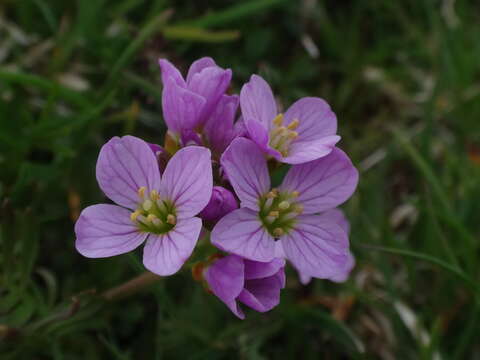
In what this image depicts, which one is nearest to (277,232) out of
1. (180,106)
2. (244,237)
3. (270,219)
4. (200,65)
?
(270,219)

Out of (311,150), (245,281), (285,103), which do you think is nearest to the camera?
(245,281)

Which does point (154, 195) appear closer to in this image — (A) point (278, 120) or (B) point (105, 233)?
(B) point (105, 233)

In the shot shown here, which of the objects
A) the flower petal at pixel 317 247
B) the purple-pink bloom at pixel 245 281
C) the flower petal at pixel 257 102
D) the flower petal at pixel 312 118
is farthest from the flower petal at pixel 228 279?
the flower petal at pixel 312 118

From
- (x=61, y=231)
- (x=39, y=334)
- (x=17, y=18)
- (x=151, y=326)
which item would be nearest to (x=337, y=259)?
(x=151, y=326)

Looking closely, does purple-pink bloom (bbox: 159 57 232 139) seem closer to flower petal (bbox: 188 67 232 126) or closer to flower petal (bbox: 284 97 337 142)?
flower petal (bbox: 188 67 232 126)

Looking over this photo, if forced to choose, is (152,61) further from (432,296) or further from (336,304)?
(432,296)
